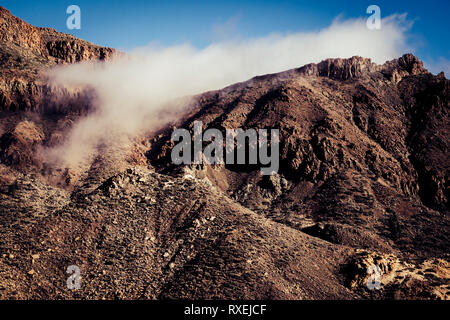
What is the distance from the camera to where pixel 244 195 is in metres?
56.9

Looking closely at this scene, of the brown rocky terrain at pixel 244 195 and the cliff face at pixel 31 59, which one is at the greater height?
the cliff face at pixel 31 59

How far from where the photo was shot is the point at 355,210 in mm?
47656

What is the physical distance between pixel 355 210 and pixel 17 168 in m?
52.7

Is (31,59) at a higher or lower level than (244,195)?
higher

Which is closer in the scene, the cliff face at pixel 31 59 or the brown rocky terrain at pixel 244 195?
the brown rocky terrain at pixel 244 195

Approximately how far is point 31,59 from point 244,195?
5868cm

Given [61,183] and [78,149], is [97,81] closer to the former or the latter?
[78,149]

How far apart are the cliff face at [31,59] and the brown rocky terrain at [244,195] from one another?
1.12 ft

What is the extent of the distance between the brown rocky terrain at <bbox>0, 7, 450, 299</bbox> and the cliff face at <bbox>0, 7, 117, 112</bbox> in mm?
341

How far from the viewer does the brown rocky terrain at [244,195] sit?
80.9ft

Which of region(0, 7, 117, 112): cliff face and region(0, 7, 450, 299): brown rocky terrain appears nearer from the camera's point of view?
region(0, 7, 450, 299): brown rocky terrain

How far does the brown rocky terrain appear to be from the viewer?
971 inches

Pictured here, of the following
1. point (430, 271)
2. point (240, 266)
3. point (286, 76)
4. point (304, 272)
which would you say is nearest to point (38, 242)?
point (240, 266)

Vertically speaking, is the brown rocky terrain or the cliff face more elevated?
the cliff face
